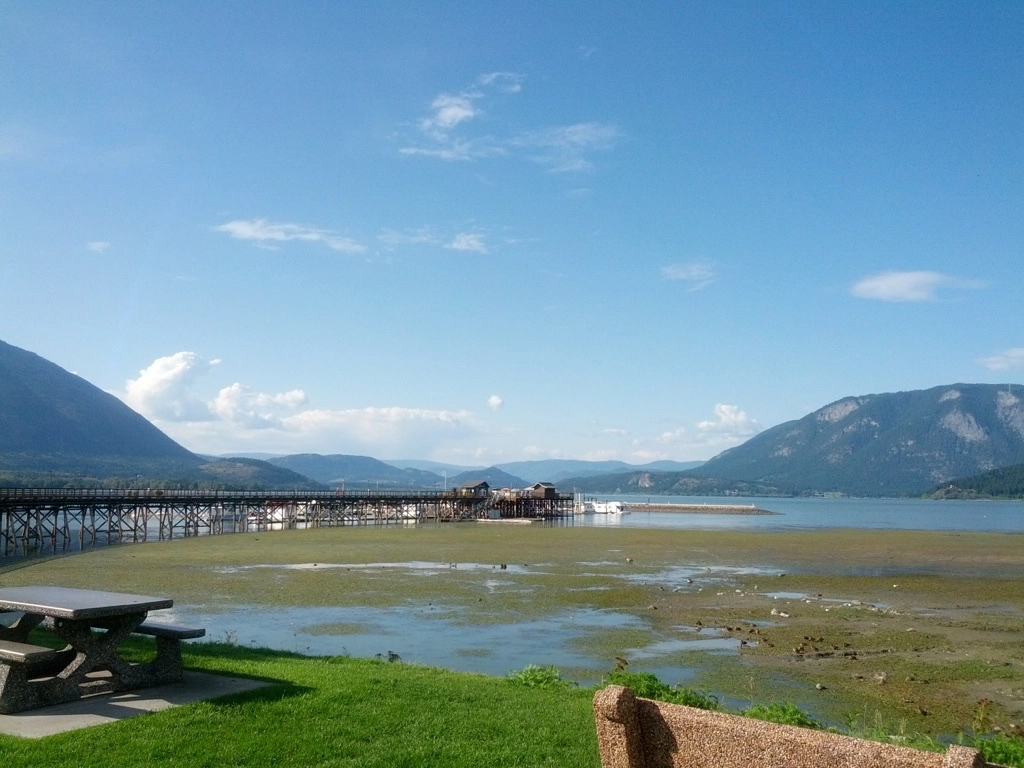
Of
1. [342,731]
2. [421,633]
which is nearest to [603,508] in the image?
[421,633]

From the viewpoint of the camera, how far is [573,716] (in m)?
7.85

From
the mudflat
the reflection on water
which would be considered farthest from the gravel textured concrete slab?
the mudflat

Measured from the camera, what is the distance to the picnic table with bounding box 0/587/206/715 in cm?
708

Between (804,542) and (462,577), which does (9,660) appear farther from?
(804,542)

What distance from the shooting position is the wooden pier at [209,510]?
49438 mm

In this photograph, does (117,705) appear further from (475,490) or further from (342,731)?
(475,490)

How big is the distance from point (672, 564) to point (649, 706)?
3154 centimetres

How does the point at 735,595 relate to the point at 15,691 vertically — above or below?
below

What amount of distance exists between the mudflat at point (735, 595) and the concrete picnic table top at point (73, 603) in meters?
7.33

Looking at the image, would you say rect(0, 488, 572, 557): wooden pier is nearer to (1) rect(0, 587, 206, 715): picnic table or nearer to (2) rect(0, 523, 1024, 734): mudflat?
(2) rect(0, 523, 1024, 734): mudflat

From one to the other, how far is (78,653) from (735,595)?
19.7 meters

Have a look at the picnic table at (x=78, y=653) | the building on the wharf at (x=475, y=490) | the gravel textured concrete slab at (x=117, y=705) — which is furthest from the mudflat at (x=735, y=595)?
the building on the wharf at (x=475, y=490)

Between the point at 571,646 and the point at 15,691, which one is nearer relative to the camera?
the point at 15,691

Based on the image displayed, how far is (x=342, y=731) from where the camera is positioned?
22.0 ft
